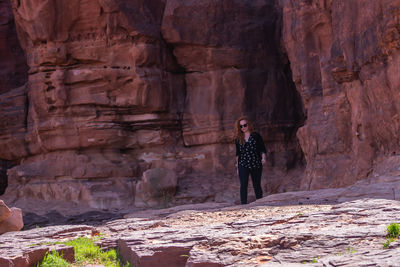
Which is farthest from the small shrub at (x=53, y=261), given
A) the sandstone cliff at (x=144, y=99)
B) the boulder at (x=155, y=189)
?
the sandstone cliff at (x=144, y=99)

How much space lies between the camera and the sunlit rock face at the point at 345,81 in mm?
9023

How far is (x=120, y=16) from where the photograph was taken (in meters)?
15.1

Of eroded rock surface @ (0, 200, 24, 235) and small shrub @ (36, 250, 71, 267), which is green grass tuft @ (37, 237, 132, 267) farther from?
eroded rock surface @ (0, 200, 24, 235)

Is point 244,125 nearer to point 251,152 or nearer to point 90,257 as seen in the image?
point 251,152

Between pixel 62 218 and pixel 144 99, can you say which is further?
pixel 144 99

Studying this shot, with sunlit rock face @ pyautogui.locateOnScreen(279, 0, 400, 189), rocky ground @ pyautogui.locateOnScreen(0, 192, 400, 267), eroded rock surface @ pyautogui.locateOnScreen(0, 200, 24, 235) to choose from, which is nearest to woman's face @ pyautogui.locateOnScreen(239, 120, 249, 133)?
sunlit rock face @ pyautogui.locateOnScreen(279, 0, 400, 189)

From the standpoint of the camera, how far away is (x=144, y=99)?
15.6m

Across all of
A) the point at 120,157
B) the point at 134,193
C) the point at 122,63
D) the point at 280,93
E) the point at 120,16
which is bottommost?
the point at 134,193

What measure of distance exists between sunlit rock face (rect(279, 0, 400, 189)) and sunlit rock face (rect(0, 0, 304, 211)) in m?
2.37

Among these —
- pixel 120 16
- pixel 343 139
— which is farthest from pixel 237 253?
pixel 120 16

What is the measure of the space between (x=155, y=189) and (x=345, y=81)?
20.6 feet

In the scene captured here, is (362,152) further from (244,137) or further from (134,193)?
(134,193)

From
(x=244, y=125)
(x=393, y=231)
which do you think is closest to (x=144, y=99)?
(x=244, y=125)

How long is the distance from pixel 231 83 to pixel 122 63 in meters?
3.35
